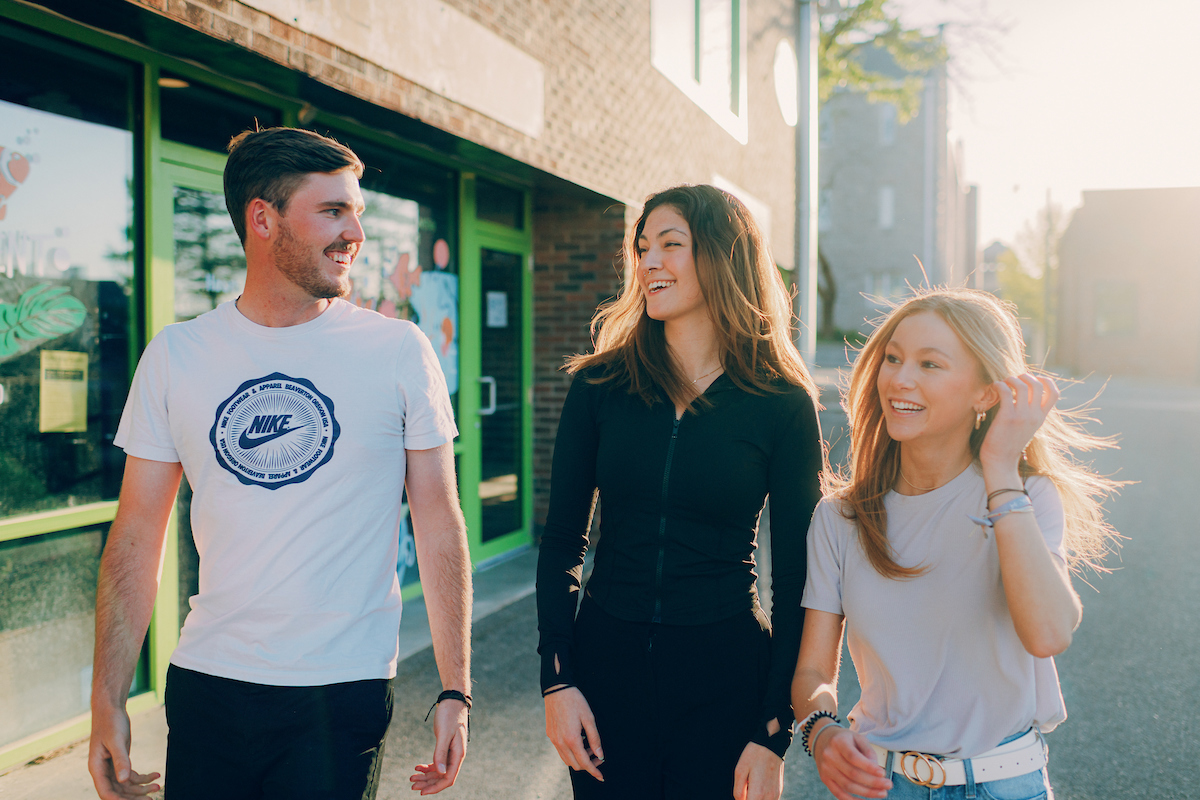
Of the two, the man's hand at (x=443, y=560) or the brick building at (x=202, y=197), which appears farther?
the brick building at (x=202, y=197)

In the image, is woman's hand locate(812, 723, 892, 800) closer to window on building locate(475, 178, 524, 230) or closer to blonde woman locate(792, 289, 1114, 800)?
blonde woman locate(792, 289, 1114, 800)

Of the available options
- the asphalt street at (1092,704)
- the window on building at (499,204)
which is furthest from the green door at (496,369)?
the asphalt street at (1092,704)

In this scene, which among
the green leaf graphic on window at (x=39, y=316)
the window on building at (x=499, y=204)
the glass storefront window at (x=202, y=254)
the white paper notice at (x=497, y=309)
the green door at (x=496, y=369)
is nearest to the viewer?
the green leaf graphic on window at (x=39, y=316)

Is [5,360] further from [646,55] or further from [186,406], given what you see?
[646,55]

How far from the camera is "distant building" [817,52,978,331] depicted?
37188mm

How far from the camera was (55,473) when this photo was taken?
375 cm

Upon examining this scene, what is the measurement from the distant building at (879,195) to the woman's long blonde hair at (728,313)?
36501 mm

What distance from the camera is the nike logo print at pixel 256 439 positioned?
1.86m

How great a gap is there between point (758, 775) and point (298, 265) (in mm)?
1506

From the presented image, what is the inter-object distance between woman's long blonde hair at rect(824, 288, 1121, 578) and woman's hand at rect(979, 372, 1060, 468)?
Result: 11 centimetres

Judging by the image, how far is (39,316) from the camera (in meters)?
3.63

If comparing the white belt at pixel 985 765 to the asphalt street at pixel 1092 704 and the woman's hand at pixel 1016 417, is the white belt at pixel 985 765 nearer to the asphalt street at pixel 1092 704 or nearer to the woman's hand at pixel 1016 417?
the woman's hand at pixel 1016 417

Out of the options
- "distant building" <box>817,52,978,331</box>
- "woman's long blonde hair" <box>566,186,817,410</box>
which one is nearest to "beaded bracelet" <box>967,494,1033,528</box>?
"woman's long blonde hair" <box>566,186,817,410</box>

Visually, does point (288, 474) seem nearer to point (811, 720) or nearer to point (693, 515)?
point (693, 515)
